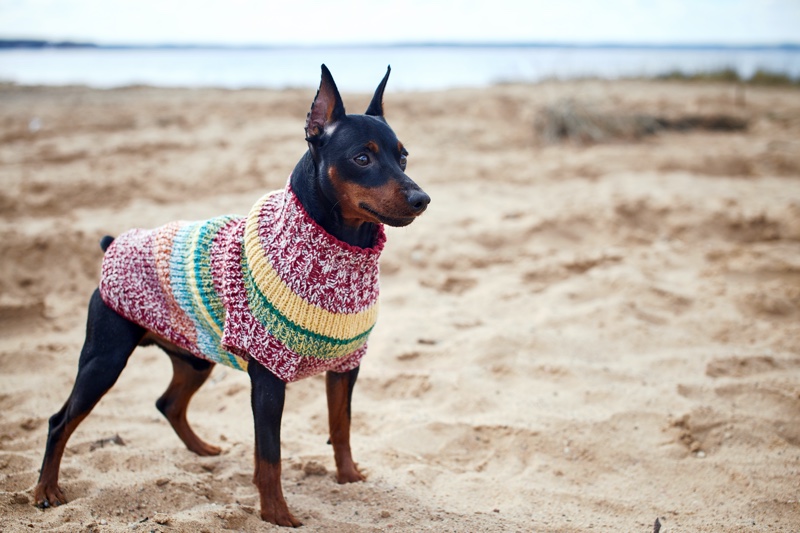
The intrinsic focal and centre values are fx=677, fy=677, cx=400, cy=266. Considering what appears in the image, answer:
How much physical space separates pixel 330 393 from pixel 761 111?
10895 mm

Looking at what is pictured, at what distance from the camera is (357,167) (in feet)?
8.05

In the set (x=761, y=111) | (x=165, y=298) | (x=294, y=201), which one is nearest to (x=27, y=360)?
(x=165, y=298)

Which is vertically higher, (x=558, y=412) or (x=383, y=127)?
(x=383, y=127)

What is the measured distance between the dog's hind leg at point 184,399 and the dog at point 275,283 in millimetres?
414

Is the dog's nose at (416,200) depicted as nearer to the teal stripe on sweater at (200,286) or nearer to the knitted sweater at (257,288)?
the knitted sweater at (257,288)

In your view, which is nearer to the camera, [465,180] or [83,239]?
[83,239]

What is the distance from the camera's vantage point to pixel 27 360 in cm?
417

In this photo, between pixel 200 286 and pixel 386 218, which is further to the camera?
pixel 200 286

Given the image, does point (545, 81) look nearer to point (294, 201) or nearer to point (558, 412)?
point (558, 412)

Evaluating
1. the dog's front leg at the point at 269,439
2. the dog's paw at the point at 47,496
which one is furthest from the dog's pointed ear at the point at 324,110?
the dog's paw at the point at 47,496

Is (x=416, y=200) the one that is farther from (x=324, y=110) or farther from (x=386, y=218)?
(x=324, y=110)

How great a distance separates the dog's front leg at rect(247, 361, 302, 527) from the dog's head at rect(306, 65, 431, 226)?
687 mm

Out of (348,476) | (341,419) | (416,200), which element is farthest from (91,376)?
(416,200)

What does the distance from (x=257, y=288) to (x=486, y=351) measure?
2.02 metres
